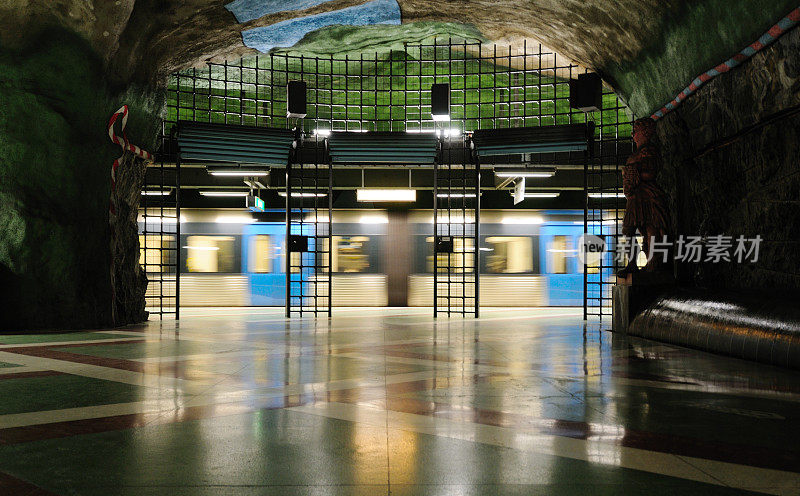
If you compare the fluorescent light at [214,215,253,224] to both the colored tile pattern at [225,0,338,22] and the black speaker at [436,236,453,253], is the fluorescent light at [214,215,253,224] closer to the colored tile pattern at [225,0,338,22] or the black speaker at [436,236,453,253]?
the black speaker at [436,236,453,253]

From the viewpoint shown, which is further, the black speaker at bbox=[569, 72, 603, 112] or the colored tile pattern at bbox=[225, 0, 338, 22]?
the black speaker at bbox=[569, 72, 603, 112]

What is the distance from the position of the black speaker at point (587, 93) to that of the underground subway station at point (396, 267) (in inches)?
1.6

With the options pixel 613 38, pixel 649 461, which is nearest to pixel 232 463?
pixel 649 461

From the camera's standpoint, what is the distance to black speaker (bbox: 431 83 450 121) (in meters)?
13.7

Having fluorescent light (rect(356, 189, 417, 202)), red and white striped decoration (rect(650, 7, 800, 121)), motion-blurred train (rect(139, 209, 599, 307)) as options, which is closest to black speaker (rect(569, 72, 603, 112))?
red and white striped decoration (rect(650, 7, 800, 121))

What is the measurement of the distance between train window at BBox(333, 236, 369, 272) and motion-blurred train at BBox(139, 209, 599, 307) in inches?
1.0

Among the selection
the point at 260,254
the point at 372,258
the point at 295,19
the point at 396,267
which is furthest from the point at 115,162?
the point at 396,267

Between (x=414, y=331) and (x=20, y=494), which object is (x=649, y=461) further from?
(x=414, y=331)

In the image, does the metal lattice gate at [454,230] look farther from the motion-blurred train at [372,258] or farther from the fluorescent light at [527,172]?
the fluorescent light at [527,172]

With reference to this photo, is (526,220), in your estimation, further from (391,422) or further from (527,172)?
(391,422)

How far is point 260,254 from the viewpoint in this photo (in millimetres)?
16672

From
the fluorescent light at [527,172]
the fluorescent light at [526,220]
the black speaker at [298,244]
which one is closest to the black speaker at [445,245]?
the fluorescent light at [527,172]

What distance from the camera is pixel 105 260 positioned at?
1082cm

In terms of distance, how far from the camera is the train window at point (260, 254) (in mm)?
16656
